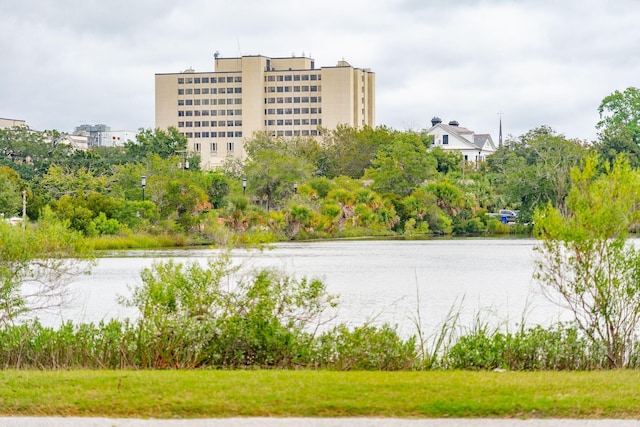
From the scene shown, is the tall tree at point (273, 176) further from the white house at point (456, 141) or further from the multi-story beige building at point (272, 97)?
the multi-story beige building at point (272, 97)

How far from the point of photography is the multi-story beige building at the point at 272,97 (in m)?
190

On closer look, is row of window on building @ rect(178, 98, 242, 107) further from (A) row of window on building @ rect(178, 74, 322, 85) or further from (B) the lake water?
(B) the lake water

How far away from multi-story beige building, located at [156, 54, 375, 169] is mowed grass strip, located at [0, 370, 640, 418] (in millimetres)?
175288

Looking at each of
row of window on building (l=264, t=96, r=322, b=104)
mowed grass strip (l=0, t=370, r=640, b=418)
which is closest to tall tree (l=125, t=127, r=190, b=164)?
row of window on building (l=264, t=96, r=322, b=104)

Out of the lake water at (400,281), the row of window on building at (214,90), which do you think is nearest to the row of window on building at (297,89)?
the row of window on building at (214,90)

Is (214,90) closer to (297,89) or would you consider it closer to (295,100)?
(295,100)

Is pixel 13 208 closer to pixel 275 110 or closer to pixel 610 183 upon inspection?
pixel 610 183

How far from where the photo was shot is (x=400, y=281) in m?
Answer: 36.6

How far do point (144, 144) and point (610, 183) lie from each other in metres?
105

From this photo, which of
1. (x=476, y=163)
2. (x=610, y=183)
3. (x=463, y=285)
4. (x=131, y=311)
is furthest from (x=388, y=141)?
(x=610, y=183)

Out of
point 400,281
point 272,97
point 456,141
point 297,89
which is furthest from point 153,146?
point 400,281

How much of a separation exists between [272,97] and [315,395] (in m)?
186

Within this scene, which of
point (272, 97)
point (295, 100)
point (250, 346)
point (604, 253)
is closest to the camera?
point (250, 346)

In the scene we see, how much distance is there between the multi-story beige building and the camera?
625ft
